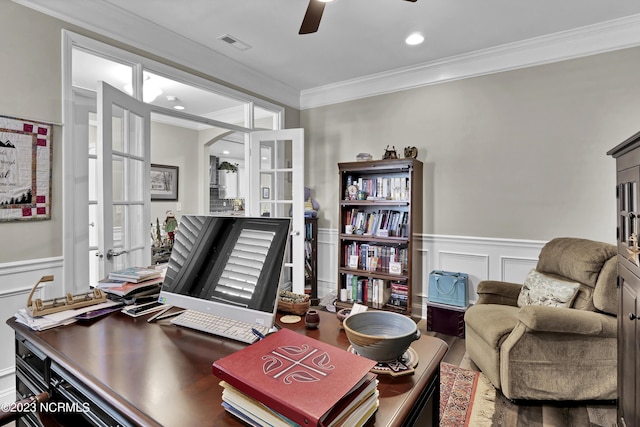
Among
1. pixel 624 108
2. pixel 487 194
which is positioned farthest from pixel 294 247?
pixel 624 108

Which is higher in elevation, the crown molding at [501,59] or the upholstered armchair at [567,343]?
the crown molding at [501,59]

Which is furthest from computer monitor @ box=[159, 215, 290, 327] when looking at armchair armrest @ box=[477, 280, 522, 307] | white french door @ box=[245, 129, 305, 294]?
white french door @ box=[245, 129, 305, 294]

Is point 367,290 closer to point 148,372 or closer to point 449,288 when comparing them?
point 449,288

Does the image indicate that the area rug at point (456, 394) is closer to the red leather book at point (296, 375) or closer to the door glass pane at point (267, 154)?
the red leather book at point (296, 375)

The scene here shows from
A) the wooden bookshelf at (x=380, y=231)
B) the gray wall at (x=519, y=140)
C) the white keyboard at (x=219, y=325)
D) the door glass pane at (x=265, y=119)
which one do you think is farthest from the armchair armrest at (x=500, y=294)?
the door glass pane at (x=265, y=119)

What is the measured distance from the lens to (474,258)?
11.3 ft

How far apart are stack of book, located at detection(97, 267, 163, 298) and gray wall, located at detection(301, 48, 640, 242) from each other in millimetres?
2837

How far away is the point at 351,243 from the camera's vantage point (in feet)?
12.9

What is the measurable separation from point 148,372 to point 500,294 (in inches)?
104

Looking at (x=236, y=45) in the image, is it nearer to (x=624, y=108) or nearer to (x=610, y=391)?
(x=624, y=108)

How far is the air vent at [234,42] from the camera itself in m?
3.08

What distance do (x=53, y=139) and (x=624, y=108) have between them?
14.3 feet

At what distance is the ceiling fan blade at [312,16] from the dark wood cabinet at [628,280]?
158 cm

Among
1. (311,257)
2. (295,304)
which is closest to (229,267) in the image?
(295,304)
